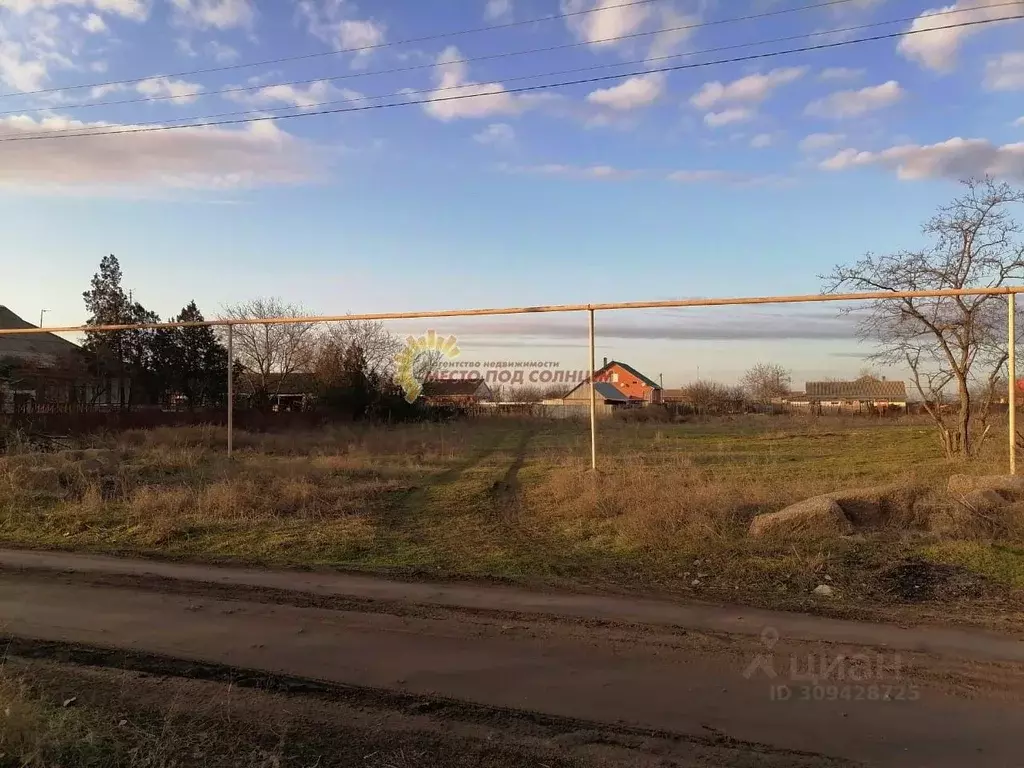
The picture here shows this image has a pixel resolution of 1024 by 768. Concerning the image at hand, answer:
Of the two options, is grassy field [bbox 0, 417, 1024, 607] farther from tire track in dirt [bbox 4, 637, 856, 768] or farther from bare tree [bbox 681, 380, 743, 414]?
bare tree [bbox 681, 380, 743, 414]

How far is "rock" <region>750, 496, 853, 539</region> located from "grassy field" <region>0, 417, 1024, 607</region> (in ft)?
0.84

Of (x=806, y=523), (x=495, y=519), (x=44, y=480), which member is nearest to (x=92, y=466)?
(x=44, y=480)

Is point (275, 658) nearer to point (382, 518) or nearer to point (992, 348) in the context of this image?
point (382, 518)

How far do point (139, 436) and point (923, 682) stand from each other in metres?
21.5

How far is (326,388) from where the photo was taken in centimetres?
3406

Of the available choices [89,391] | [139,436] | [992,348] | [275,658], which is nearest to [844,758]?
[275,658]

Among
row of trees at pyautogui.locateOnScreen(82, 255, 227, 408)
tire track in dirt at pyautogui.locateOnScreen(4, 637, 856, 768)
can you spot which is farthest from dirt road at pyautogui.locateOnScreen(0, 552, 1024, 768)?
row of trees at pyautogui.locateOnScreen(82, 255, 227, 408)

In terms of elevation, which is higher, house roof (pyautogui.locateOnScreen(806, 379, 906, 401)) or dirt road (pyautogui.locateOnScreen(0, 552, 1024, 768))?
house roof (pyautogui.locateOnScreen(806, 379, 906, 401))

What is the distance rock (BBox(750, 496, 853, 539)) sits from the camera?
7.77 metres

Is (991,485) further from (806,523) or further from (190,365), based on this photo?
(190,365)

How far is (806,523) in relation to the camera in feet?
25.8

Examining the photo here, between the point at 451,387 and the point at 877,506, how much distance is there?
25.9 metres

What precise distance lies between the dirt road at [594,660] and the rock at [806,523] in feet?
7.59

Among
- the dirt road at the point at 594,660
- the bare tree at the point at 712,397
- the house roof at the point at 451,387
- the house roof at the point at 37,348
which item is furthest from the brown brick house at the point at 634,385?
the dirt road at the point at 594,660
